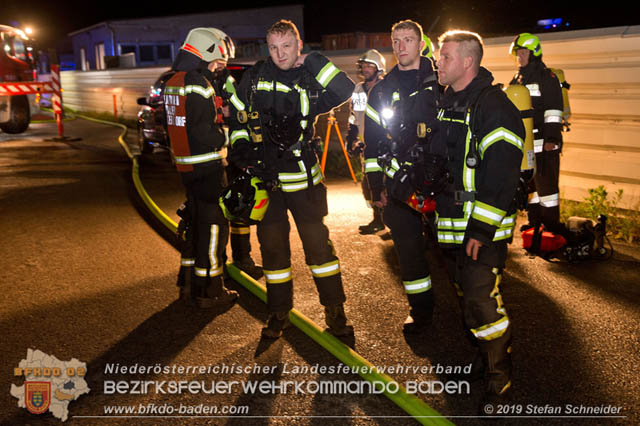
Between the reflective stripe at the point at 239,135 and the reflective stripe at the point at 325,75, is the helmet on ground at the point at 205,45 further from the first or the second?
the reflective stripe at the point at 325,75

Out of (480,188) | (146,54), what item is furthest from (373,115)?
(146,54)

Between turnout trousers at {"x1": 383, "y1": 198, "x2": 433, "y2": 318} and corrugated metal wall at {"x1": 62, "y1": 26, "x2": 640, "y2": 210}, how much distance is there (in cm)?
413

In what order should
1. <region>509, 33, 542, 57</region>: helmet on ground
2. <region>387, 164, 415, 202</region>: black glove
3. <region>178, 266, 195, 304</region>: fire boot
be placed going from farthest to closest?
<region>509, 33, 542, 57</region>: helmet on ground → <region>178, 266, 195, 304</region>: fire boot → <region>387, 164, 415, 202</region>: black glove

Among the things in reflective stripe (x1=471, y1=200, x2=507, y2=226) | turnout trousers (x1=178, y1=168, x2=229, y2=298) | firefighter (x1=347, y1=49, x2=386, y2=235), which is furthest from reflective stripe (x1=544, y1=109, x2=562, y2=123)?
turnout trousers (x1=178, y1=168, x2=229, y2=298)

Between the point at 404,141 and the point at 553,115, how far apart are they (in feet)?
8.98

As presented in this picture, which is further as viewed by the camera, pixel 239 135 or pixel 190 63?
pixel 190 63

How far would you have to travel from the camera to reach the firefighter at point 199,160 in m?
4.33

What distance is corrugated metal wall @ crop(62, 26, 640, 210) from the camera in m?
6.78

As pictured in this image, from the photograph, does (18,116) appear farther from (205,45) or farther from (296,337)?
(296,337)

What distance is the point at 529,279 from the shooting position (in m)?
5.10

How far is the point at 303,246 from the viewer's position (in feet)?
13.2

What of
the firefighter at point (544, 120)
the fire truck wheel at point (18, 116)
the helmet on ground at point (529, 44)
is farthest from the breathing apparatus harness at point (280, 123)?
the fire truck wheel at point (18, 116)

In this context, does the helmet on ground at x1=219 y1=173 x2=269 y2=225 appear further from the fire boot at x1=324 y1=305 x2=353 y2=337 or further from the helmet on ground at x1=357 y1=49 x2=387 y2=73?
the helmet on ground at x1=357 y1=49 x2=387 y2=73

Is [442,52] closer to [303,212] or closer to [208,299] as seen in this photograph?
[303,212]
